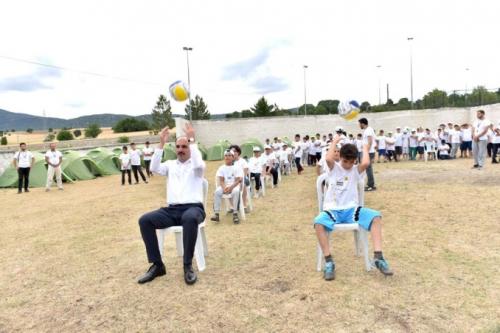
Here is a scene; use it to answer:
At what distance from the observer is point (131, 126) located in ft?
286

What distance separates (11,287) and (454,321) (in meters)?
4.43

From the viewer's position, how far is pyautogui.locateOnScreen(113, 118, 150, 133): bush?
8614 centimetres

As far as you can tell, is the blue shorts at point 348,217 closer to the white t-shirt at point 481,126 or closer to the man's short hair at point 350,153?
the man's short hair at point 350,153

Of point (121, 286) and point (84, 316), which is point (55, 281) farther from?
point (84, 316)

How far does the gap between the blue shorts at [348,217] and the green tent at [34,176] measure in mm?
13676

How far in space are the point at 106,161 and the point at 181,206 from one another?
1526cm

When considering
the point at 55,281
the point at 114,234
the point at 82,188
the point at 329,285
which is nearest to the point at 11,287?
the point at 55,281

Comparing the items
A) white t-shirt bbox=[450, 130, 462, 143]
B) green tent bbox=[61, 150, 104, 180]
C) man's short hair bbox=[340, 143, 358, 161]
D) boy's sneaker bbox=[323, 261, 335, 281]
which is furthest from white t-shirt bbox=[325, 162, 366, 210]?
white t-shirt bbox=[450, 130, 462, 143]

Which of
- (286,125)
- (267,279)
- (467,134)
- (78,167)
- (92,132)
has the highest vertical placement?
(92,132)

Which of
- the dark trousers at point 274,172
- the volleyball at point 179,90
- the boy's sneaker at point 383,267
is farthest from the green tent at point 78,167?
the boy's sneaker at point 383,267

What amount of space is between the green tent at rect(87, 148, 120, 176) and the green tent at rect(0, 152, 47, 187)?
3078 mm

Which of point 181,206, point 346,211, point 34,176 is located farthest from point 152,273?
point 34,176

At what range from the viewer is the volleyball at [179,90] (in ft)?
20.1

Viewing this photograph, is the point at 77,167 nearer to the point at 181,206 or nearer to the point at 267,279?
the point at 181,206
